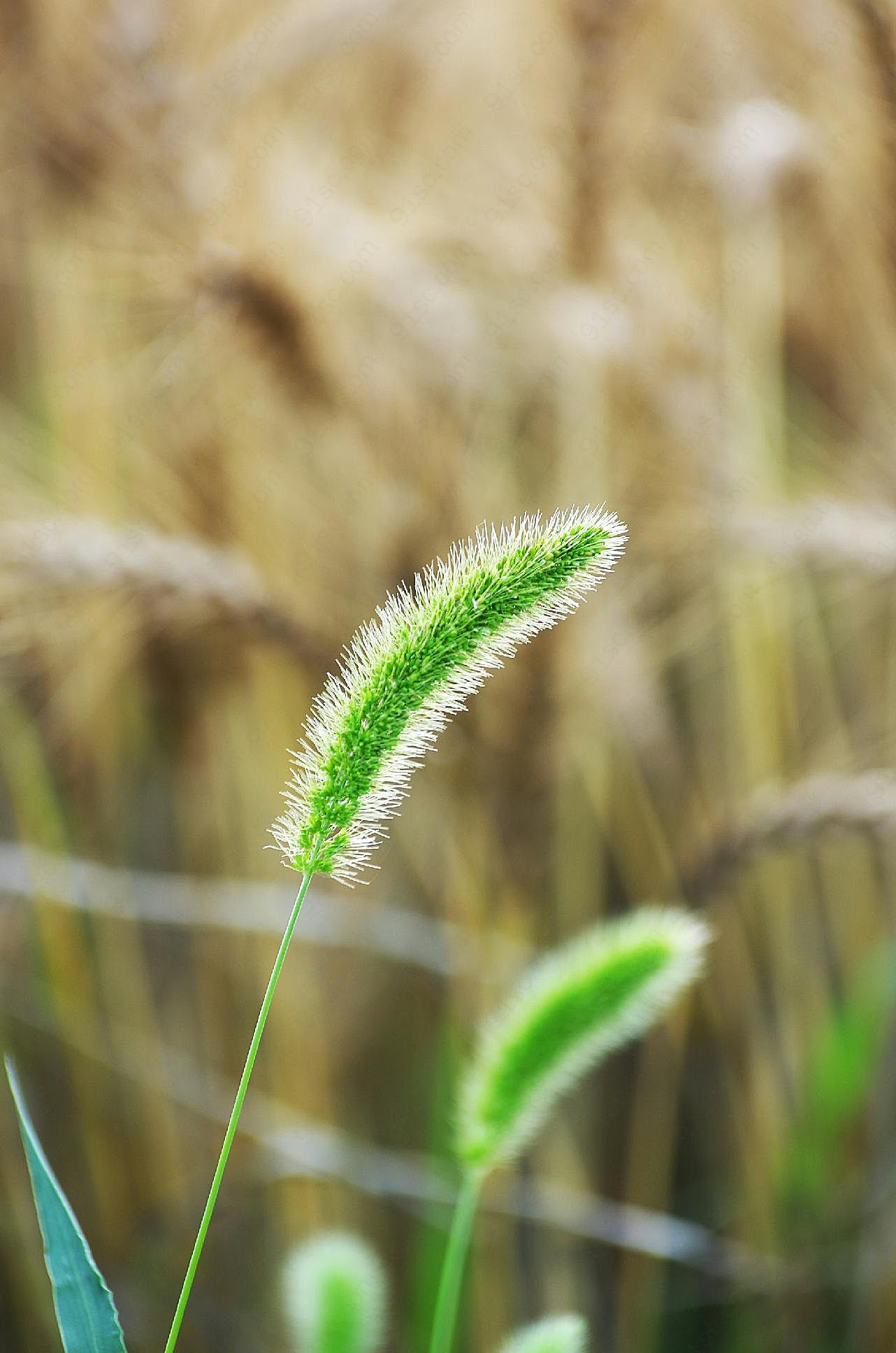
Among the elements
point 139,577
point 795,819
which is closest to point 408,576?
point 139,577

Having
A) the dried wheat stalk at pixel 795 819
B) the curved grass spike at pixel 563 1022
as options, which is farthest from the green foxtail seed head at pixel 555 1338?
the dried wheat stalk at pixel 795 819

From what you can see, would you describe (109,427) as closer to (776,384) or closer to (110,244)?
(110,244)

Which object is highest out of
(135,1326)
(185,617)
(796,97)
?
(796,97)

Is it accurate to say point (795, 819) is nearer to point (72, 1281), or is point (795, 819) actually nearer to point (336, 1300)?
point (336, 1300)

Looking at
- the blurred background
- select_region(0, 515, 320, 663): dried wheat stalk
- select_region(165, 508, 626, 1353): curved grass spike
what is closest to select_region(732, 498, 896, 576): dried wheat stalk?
the blurred background

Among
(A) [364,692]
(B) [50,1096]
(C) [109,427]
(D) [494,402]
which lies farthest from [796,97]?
(B) [50,1096]
